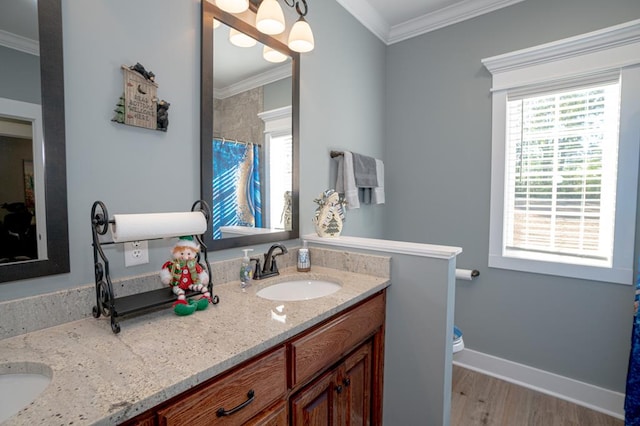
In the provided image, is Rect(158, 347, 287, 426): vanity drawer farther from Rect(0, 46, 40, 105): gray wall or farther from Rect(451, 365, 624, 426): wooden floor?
Rect(451, 365, 624, 426): wooden floor

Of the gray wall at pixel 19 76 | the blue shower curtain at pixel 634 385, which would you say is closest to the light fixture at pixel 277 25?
the gray wall at pixel 19 76

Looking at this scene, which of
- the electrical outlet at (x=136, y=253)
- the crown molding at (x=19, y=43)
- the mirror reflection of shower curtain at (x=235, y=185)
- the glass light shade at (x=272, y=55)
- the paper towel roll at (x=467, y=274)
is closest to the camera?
the crown molding at (x=19, y=43)

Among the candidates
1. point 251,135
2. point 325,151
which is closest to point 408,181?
point 325,151

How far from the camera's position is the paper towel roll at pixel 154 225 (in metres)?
0.95

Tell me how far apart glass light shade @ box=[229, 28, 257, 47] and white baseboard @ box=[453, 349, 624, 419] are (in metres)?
2.56

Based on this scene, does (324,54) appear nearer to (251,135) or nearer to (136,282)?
(251,135)

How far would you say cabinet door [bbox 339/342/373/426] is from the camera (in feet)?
4.17

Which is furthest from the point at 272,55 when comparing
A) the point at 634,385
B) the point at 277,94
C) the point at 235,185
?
the point at 634,385

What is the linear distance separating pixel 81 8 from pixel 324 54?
1349 mm

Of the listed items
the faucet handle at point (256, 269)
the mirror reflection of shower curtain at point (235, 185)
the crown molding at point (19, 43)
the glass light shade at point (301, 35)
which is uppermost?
the glass light shade at point (301, 35)

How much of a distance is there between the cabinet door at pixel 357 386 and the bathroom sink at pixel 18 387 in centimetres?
93

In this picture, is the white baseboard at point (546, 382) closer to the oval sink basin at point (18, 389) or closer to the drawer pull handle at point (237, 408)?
the drawer pull handle at point (237, 408)

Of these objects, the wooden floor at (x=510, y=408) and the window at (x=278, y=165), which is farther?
the wooden floor at (x=510, y=408)

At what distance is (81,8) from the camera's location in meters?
0.99
